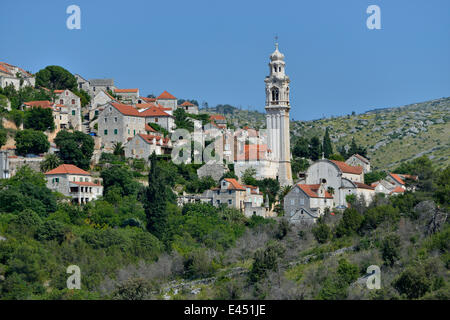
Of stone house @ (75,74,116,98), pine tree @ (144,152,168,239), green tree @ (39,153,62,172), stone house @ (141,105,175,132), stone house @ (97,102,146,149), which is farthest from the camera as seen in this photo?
stone house @ (75,74,116,98)

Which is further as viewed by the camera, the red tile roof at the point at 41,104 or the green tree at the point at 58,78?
the green tree at the point at 58,78

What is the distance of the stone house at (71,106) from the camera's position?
89.9 m

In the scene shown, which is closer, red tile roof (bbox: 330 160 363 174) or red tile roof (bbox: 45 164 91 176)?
red tile roof (bbox: 45 164 91 176)

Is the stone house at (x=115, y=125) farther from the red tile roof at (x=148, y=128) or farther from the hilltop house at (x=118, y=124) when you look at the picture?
the red tile roof at (x=148, y=128)

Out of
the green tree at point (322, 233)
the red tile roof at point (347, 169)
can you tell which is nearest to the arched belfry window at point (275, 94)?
the red tile roof at point (347, 169)

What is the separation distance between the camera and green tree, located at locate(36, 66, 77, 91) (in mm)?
100312

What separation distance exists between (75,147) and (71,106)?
11329 mm

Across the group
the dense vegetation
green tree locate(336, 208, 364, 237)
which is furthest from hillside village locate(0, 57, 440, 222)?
green tree locate(336, 208, 364, 237)

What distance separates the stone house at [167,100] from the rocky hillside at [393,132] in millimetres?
17196

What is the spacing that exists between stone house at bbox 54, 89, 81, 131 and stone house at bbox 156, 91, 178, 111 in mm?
16310

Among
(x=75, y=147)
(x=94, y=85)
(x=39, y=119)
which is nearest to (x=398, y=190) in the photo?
(x=75, y=147)

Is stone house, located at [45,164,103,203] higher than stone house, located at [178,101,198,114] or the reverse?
the reverse

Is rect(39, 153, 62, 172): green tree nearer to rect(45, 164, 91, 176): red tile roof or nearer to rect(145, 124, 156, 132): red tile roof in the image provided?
rect(45, 164, 91, 176): red tile roof
